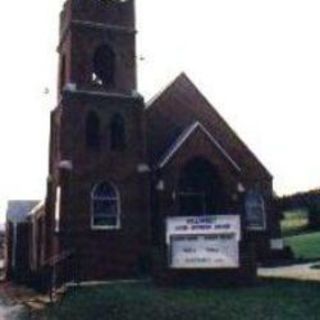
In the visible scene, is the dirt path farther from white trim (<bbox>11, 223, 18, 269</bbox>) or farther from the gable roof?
white trim (<bbox>11, 223, 18, 269</bbox>)

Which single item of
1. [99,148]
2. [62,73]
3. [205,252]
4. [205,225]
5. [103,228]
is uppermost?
[62,73]

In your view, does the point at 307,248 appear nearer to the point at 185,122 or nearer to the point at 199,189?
the point at 199,189

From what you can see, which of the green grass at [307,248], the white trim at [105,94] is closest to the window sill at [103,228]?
the white trim at [105,94]

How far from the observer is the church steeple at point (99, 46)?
2762cm

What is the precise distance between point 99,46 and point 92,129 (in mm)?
3967

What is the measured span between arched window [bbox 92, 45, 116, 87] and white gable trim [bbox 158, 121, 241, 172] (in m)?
4.12

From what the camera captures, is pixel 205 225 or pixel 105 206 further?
pixel 105 206

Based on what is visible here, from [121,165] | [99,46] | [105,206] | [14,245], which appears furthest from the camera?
[14,245]

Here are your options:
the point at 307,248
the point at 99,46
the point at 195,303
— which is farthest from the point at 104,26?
the point at 307,248

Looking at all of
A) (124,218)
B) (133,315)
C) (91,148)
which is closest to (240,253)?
(133,315)

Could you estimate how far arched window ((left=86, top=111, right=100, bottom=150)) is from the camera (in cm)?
2731

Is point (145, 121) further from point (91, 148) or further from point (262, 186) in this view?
point (262, 186)

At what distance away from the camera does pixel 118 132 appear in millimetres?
27828

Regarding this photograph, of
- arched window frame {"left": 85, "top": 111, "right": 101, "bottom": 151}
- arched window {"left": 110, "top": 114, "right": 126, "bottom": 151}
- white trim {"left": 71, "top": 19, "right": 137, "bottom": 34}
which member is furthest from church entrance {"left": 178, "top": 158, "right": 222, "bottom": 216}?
white trim {"left": 71, "top": 19, "right": 137, "bottom": 34}
